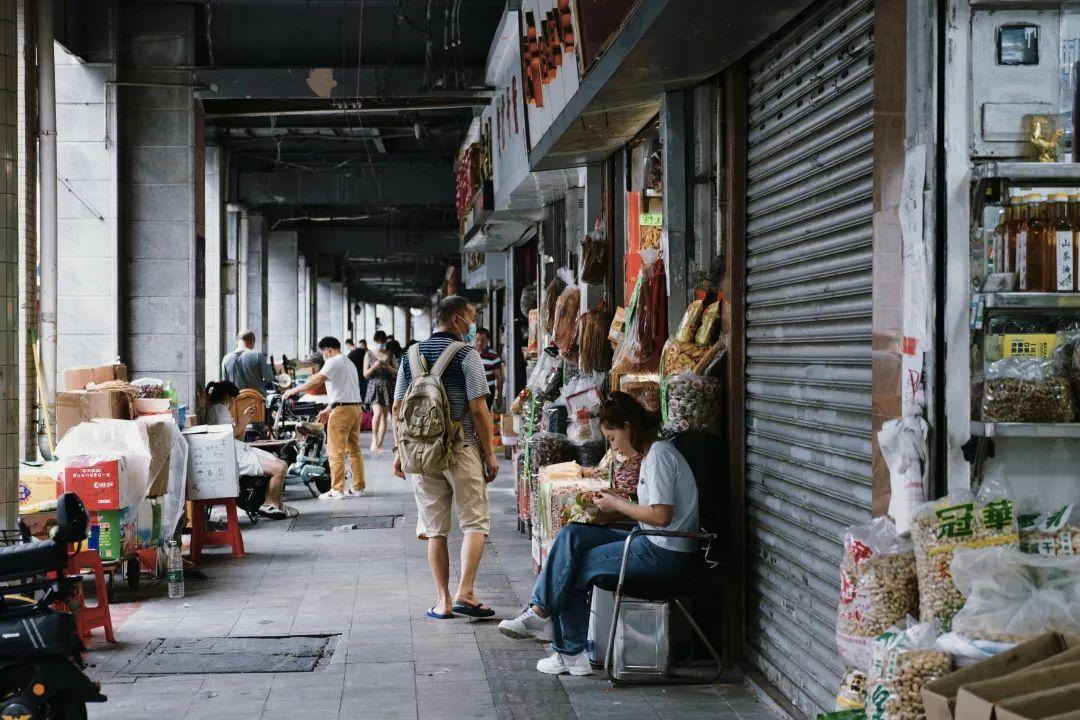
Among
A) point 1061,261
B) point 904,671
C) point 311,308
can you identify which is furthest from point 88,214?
point 311,308

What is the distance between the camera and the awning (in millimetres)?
4891

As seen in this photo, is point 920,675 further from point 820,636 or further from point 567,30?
point 567,30

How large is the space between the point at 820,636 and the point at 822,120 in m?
2.00

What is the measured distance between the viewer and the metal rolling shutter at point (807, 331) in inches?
177

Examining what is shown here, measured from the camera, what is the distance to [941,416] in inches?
142

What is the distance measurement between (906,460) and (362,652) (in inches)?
145

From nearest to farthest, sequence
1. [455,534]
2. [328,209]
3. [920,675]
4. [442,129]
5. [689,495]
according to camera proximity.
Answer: [920,675] → [689,495] → [455,534] → [442,129] → [328,209]

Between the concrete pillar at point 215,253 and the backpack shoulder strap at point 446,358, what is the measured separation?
479 inches

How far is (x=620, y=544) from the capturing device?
589cm

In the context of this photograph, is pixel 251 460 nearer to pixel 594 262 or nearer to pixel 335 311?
pixel 594 262

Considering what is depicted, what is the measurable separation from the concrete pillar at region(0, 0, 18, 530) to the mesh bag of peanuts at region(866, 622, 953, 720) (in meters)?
4.51

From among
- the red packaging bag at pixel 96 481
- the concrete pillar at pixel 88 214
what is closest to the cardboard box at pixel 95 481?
the red packaging bag at pixel 96 481

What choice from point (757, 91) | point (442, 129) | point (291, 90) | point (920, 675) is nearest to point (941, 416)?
point (920, 675)

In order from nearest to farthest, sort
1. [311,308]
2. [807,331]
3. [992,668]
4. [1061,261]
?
[992,668], [1061,261], [807,331], [311,308]
